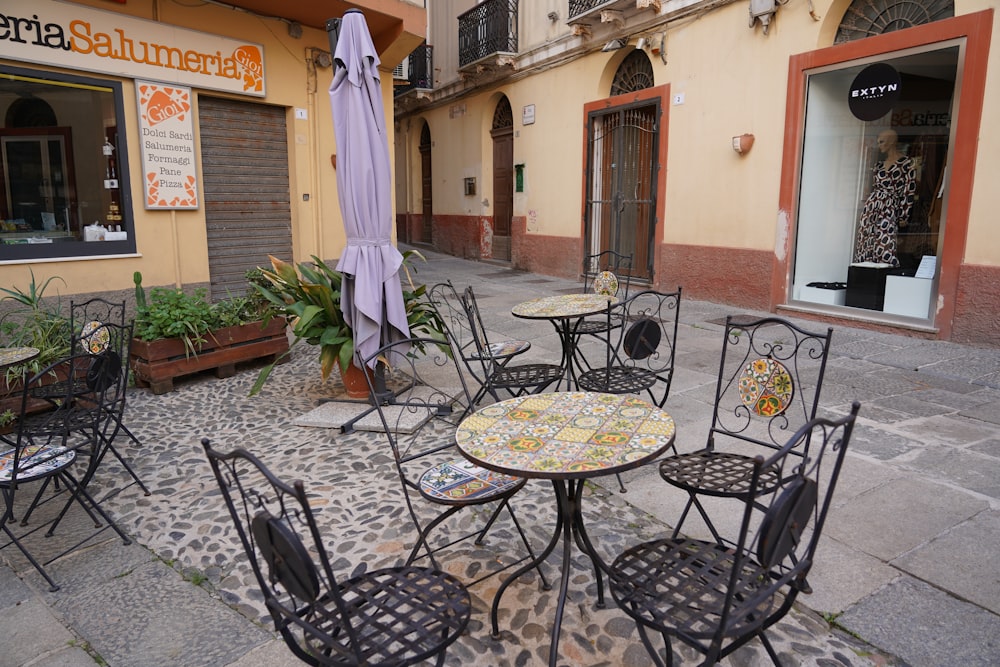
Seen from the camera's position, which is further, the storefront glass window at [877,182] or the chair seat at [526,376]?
the storefront glass window at [877,182]

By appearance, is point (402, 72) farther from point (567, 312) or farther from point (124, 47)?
point (567, 312)

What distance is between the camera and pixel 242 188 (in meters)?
8.74

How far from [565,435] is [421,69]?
1569cm

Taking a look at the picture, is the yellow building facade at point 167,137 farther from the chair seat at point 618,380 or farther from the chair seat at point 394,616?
the chair seat at point 394,616

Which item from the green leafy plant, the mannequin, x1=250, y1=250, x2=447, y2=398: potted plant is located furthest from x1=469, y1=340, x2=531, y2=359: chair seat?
the mannequin

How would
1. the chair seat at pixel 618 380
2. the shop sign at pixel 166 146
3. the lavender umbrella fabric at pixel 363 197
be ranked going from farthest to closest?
the shop sign at pixel 166 146 < the lavender umbrella fabric at pixel 363 197 < the chair seat at pixel 618 380

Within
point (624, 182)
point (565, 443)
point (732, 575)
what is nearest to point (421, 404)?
point (565, 443)

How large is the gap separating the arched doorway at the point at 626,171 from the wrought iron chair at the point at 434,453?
5.40m

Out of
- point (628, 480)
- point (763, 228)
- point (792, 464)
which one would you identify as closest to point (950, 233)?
point (763, 228)

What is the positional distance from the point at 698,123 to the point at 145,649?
8918mm

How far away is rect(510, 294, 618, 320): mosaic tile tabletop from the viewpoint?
4445 mm

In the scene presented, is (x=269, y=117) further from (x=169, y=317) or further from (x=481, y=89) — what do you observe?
(x=481, y=89)

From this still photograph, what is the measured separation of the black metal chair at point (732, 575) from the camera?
1.65 m

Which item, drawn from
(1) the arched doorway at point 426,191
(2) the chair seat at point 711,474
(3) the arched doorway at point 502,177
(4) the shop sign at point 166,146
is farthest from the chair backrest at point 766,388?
(1) the arched doorway at point 426,191
